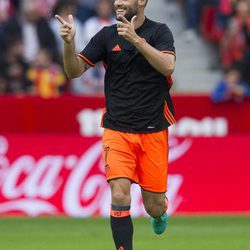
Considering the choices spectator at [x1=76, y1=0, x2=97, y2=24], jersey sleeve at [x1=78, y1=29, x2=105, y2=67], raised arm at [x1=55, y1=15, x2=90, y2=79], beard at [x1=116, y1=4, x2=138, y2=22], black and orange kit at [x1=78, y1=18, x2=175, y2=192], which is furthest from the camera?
spectator at [x1=76, y1=0, x2=97, y2=24]

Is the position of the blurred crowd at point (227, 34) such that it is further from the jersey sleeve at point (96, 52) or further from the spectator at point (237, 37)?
the jersey sleeve at point (96, 52)

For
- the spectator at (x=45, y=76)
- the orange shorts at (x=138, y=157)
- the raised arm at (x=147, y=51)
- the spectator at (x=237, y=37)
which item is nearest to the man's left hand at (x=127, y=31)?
the raised arm at (x=147, y=51)

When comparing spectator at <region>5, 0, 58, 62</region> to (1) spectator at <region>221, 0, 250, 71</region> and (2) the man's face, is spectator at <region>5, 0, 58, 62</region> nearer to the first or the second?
(1) spectator at <region>221, 0, 250, 71</region>

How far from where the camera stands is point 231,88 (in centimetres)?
1597

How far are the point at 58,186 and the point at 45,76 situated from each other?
2.62m

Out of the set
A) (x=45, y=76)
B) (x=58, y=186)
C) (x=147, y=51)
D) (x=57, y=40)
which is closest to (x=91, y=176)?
(x=58, y=186)

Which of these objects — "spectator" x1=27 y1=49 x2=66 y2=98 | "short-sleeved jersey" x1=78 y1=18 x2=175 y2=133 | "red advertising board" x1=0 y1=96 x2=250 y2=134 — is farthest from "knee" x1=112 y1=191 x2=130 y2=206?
"spectator" x1=27 y1=49 x2=66 y2=98

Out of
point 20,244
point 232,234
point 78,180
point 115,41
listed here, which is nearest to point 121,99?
point 115,41

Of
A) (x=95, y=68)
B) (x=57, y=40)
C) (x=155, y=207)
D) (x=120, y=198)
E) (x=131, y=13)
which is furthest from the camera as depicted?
(x=57, y=40)

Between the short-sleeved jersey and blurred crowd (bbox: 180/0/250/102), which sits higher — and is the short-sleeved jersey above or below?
above

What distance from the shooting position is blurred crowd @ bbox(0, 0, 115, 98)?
16.5m

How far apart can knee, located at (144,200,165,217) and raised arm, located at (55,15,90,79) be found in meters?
1.34

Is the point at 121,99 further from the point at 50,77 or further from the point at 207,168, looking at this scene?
the point at 50,77

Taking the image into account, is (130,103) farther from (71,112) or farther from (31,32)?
(31,32)
